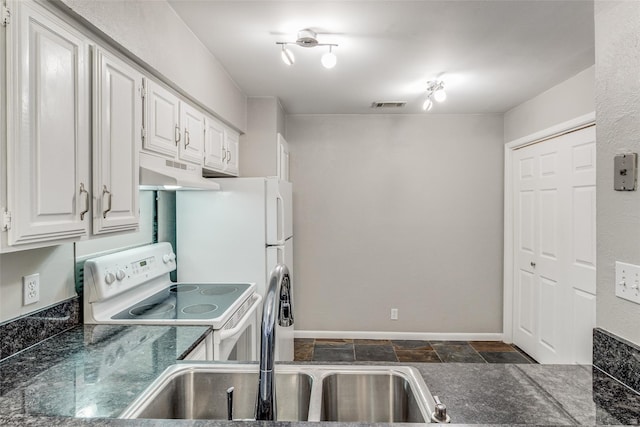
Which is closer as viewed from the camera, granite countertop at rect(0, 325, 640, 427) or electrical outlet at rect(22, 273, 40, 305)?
granite countertop at rect(0, 325, 640, 427)

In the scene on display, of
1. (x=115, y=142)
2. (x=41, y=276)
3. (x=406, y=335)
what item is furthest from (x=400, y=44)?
(x=406, y=335)

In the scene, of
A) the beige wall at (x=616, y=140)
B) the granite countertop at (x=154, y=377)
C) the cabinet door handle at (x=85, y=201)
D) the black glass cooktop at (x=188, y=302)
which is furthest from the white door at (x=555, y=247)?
the cabinet door handle at (x=85, y=201)

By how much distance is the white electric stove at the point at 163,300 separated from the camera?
1.89m

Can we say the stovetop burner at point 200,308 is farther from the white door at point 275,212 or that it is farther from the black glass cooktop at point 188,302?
the white door at point 275,212

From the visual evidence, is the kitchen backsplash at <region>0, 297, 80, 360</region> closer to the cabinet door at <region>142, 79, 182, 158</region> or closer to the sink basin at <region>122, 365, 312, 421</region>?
the sink basin at <region>122, 365, 312, 421</region>

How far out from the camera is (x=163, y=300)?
92.3 inches

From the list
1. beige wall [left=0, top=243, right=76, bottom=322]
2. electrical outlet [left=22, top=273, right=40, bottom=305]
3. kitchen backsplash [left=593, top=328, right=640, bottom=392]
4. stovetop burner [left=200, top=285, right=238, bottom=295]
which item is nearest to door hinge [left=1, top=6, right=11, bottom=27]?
beige wall [left=0, top=243, right=76, bottom=322]

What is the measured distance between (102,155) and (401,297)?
3469mm

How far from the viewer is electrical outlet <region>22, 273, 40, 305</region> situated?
4.96 feet

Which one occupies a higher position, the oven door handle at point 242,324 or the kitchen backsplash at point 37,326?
the kitchen backsplash at point 37,326

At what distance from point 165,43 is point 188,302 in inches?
58.0

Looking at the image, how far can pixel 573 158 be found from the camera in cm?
305

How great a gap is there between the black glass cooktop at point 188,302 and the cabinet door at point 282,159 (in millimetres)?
1268

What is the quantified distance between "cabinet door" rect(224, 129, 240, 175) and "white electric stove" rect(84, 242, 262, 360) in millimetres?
853
